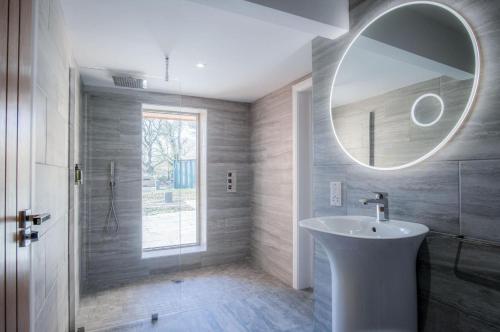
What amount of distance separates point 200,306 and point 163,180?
1333mm

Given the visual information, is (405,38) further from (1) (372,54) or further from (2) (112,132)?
(2) (112,132)

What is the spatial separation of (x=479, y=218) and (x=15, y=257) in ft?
5.49

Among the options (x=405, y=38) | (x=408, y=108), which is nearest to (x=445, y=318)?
(x=408, y=108)

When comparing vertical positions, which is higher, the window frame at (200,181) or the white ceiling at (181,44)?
the white ceiling at (181,44)

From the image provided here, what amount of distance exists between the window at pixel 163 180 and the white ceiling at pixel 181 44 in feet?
1.63

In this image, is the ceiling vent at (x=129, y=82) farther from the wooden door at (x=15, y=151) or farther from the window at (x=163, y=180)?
the wooden door at (x=15, y=151)

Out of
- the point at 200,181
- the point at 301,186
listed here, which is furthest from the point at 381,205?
the point at 200,181

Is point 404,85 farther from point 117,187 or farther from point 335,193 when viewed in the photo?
point 117,187

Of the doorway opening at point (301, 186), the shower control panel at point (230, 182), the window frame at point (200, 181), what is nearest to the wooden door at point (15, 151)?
the doorway opening at point (301, 186)

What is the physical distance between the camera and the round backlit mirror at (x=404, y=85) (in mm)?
1222

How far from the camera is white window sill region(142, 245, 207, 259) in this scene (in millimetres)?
3092

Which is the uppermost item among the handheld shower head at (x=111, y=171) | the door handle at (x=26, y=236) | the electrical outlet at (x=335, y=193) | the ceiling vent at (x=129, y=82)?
the ceiling vent at (x=129, y=82)

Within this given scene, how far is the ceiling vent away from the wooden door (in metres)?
1.73

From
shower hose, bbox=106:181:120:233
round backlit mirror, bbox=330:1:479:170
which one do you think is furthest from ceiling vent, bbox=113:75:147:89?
round backlit mirror, bbox=330:1:479:170
